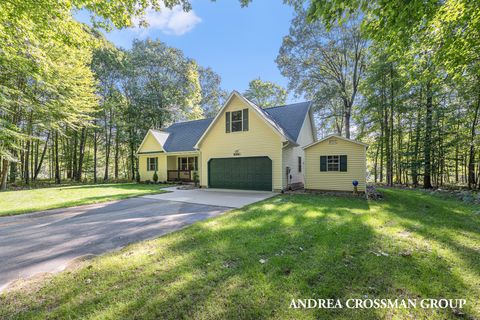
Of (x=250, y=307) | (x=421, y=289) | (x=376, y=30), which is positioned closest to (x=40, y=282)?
(x=250, y=307)

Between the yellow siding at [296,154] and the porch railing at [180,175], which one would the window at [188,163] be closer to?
the porch railing at [180,175]

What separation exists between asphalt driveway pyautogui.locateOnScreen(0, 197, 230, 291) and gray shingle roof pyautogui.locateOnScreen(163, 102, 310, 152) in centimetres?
852

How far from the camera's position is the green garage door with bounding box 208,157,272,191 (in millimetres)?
12078

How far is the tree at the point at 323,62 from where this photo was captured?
17.8 m

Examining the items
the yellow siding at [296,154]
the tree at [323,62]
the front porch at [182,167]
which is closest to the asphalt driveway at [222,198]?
the yellow siding at [296,154]

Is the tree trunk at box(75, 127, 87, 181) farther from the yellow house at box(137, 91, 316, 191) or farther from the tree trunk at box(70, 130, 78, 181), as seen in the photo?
the yellow house at box(137, 91, 316, 191)

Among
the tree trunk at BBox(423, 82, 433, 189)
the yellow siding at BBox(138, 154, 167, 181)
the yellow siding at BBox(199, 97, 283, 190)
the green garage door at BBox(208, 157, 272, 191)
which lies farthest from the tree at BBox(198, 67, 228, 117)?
the tree trunk at BBox(423, 82, 433, 189)

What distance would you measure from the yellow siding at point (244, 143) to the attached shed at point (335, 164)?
6.08ft

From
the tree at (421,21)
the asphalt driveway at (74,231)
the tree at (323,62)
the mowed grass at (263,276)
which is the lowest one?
the asphalt driveway at (74,231)

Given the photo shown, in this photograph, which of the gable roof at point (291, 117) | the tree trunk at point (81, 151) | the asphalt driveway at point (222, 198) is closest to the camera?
the asphalt driveway at point (222, 198)

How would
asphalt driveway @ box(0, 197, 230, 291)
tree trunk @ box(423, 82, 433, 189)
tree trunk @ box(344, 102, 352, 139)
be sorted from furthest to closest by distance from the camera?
1. tree trunk @ box(344, 102, 352, 139)
2. tree trunk @ box(423, 82, 433, 189)
3. asphalt driveway @ box(0, 197, 230, 291)

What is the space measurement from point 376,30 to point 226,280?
6242 mm

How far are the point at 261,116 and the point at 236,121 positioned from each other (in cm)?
197

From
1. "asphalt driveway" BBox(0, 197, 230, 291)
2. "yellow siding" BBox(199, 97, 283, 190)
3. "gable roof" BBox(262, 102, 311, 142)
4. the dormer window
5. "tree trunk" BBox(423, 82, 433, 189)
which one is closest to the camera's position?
"asphalt driveway" BBox(0, 197, 230, 291)
